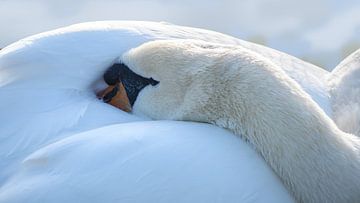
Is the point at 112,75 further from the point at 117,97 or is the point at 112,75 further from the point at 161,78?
the point at 161,78

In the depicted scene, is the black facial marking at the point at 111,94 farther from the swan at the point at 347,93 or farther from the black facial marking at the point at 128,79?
the swan at the point at 347,93

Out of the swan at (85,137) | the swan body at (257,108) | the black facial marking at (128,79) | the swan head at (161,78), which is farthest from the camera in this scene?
the black facial marking at (128,79)

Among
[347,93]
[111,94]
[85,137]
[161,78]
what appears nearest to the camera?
[85,137]

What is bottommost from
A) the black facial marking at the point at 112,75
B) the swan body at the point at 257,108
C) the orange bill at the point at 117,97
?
the orange bill at the point at 117,97

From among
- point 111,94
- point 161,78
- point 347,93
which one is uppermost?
point 161,78

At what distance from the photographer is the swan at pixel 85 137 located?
2131 mm

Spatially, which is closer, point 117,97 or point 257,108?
point 257,108

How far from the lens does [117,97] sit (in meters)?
2.65

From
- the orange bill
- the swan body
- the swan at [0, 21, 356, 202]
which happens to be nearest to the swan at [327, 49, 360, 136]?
the swan body

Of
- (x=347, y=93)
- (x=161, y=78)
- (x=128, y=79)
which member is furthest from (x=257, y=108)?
(x=347, y=93)

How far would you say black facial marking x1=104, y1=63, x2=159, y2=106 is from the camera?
2.60m

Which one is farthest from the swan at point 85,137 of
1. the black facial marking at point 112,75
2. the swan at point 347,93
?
the swan at point 347,93

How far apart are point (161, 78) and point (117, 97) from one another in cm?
16

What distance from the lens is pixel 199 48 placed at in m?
2.54
